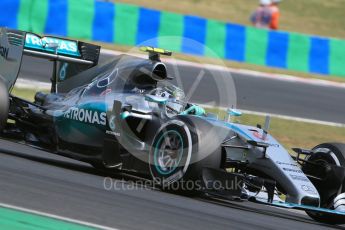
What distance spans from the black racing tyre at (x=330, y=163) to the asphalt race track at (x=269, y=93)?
7.81 m

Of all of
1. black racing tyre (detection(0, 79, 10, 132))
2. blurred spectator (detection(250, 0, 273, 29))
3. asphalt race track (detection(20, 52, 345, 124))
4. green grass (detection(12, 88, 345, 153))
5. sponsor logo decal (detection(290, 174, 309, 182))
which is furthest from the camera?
blurred spectator (detection(250, 0, 273, 29))

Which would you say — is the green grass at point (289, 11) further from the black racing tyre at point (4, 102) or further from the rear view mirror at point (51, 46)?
the black racing tyre at point (4, 102)

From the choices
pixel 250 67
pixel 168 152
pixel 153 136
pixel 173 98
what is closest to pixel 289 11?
pixel 250 67

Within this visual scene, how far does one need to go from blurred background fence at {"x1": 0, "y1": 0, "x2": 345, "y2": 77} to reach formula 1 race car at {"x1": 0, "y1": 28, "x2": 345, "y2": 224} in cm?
1224

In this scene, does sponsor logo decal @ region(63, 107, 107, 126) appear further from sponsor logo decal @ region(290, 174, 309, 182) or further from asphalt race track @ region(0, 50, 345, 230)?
sponsor logo decal @ region(290, 174, 309, 182)

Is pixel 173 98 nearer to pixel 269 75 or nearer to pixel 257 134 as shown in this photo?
pixel 257 134

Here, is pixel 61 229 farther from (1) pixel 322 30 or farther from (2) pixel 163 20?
(1) pixel 322 30

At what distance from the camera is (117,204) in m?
7.01

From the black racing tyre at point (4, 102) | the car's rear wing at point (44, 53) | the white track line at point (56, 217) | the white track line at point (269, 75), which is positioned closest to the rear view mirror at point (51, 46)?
the car's rear wing at point (44, 53)

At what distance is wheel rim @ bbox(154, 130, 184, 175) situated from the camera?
7.80 meters

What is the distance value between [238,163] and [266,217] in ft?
2.05

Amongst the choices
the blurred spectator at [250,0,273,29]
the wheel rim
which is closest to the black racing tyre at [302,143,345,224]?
the wheel rim

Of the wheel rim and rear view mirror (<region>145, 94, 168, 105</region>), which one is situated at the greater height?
rear view mirror (<region>145, 94, 168, 105</region>)

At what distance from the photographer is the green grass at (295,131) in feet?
44.8
